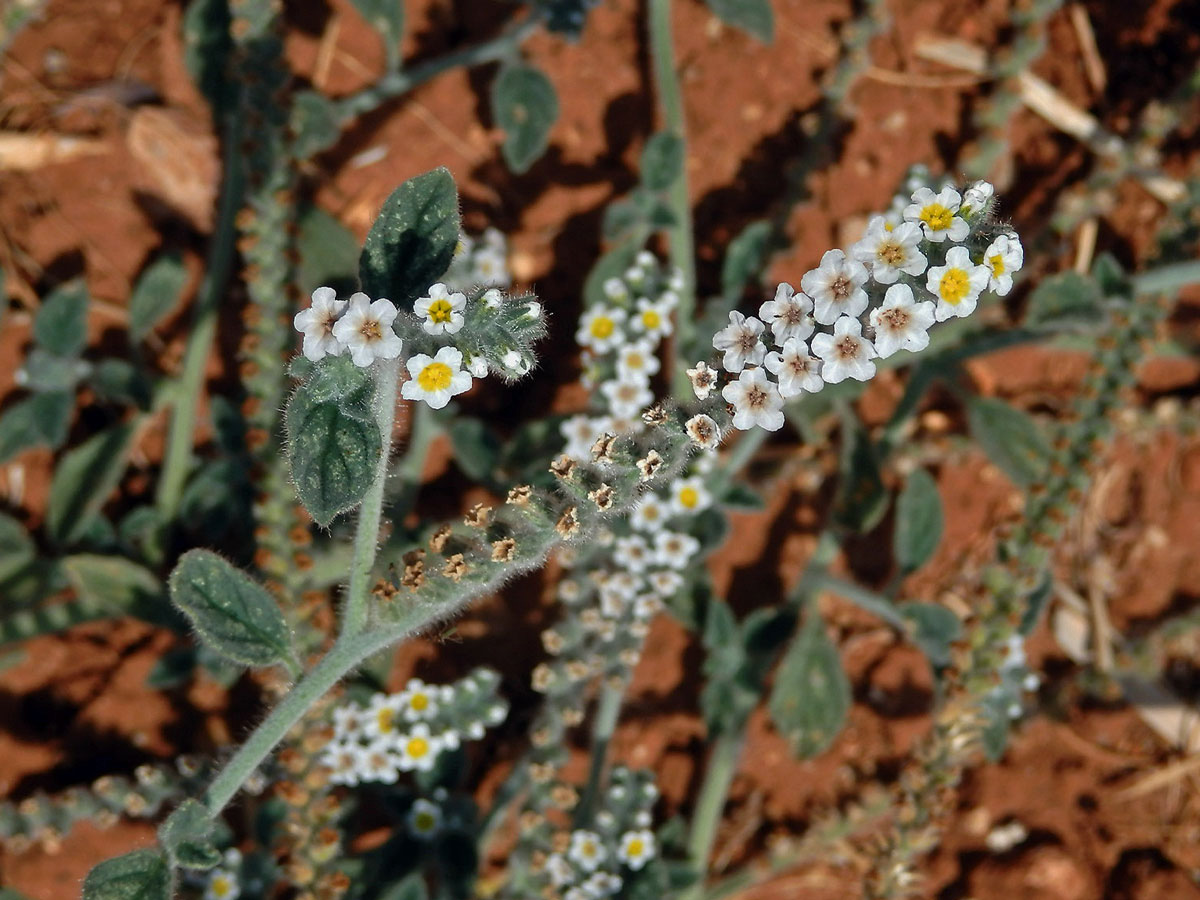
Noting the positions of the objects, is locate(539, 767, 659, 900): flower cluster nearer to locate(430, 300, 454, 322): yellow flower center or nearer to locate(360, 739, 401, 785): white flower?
locate(360, 739, 401, 785): white flower

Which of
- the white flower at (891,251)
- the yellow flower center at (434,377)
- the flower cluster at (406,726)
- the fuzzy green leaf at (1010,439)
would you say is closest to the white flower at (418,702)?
the flower cluster at (406,726)

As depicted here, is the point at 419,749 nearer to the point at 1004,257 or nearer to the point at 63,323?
the point at 63,323

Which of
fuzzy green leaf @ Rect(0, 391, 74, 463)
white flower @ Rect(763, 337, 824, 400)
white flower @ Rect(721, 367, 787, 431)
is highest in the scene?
white flower @ Rect(763, 337, 824, 400)

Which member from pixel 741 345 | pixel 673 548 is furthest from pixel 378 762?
pixel 741 345

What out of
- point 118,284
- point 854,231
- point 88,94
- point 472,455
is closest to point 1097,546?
point 854,231

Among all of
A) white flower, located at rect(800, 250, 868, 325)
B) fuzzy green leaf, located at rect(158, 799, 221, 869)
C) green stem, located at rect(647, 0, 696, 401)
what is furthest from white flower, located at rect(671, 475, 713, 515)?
fuzzy green leaf, located at rect(158, 799, 221, 869)

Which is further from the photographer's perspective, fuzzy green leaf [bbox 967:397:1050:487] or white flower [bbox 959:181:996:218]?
fuzzy green leaf [bbox 967:397:1050:487]
